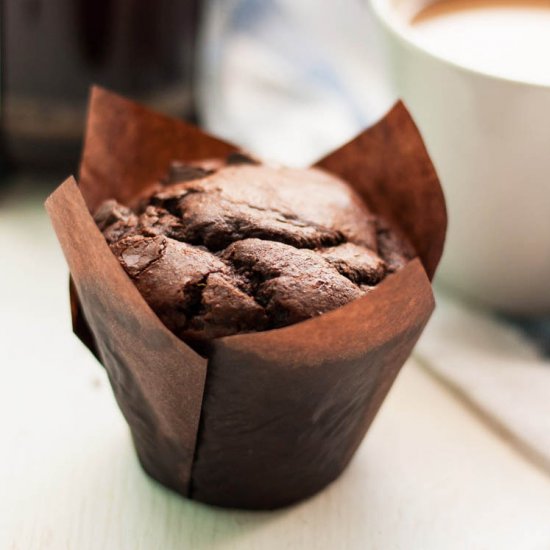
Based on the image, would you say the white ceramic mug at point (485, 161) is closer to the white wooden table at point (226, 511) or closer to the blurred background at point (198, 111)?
the blurred background at point (198, 111)

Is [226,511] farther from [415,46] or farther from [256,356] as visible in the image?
[415,46]

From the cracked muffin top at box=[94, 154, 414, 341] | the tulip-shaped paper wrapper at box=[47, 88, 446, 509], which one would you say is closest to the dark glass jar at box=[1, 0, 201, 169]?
the tulip-shaped paper wrapper at box=[47, 88, 446, 509]

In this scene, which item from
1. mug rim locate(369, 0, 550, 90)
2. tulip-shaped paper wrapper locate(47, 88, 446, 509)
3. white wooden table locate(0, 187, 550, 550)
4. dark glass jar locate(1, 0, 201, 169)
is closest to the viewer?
tulip-shaped paper wrapper locate(47, 88, 446, 509)

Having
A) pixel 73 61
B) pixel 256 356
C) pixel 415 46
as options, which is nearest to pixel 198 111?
pixel 73 61

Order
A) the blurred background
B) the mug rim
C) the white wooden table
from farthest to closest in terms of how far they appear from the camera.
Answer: the blurred background
the mug rim
the white wooden table

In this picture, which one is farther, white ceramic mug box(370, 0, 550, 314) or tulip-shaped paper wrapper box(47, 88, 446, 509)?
white ceramic mug box(370, 0, 550, 314)

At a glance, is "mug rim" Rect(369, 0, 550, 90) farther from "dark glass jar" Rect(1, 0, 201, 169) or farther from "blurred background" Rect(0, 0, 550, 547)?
"dark glass jar" Rect(1, 0, 201, 169)
